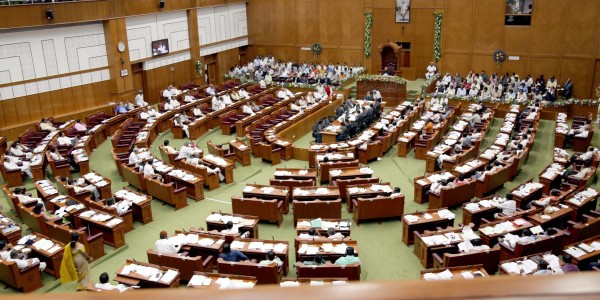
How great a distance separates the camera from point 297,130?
63.6 feet

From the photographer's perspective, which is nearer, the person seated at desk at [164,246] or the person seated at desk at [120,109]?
the person seated at desk at [164,246]

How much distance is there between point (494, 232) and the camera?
1012cm

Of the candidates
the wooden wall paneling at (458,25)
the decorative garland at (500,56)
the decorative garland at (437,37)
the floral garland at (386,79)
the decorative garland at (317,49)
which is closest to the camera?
the floral garland at (386,79)

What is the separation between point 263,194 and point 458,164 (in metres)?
5.95

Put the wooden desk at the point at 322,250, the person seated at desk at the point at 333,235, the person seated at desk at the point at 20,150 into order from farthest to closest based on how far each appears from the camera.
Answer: the person seated at desk at the point at 20,150 → the person seated at desk at the point at 333,235 → the wooden desk at the point at 322,250

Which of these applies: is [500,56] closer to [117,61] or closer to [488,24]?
[488,24]

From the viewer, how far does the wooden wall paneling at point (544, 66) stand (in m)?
24.3

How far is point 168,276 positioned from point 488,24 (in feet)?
72.7

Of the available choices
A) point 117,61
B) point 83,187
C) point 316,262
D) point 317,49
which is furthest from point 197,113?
point 316,262

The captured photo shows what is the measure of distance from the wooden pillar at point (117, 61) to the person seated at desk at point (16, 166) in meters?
7.69

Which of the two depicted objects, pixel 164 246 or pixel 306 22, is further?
pixel 306 22

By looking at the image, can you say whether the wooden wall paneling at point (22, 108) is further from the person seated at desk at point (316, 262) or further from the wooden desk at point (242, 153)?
the person seated at desk at point (316, 262)

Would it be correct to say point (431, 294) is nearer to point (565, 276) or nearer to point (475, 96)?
point (565, 276)

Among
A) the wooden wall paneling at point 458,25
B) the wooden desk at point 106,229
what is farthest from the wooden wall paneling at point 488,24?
the wooden desk at point 106,229
